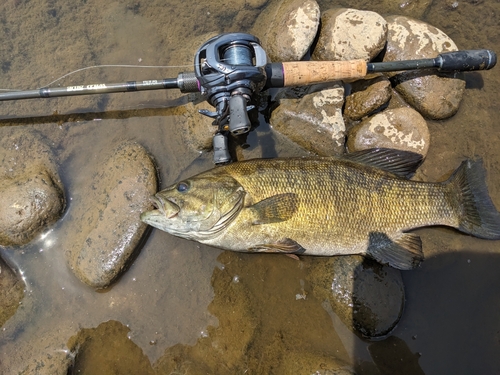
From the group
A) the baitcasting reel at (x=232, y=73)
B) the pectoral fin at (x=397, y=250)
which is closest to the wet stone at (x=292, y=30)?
the baitcasting reel at (x=232, y=73)

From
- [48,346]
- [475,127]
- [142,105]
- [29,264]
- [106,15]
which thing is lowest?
[48,346]

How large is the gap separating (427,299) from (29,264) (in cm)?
432

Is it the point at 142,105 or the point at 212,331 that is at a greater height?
the point at 142,105

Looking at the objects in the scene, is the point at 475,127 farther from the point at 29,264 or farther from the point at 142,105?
the point at 29,264

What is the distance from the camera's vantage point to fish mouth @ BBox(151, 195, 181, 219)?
3166mm

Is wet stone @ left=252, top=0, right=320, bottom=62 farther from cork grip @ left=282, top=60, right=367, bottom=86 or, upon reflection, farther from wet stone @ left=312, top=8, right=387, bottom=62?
cork grip @ left=282, top=60, right=367, bottom=86

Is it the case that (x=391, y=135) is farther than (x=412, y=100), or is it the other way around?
(x=412, y=100)

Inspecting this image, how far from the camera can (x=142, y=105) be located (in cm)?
411

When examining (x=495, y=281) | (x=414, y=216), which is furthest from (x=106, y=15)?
(x=495, y=281)

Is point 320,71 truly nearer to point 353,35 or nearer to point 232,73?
point 353,35

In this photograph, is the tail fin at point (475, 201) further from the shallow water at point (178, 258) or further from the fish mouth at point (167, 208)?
the fish mouth at point (167, 208)

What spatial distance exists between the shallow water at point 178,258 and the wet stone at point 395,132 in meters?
0.36

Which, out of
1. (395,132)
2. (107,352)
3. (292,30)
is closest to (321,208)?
(395,132)

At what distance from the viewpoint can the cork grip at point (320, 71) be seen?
11.0 ft
